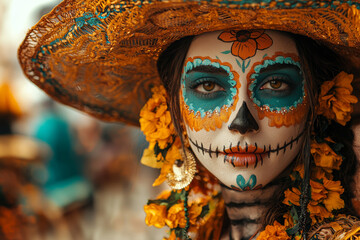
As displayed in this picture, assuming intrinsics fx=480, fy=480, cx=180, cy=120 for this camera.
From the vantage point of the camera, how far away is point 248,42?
1923mm

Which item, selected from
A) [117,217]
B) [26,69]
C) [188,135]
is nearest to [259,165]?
[188,135]

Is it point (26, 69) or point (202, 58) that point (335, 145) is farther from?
point (26, 69)

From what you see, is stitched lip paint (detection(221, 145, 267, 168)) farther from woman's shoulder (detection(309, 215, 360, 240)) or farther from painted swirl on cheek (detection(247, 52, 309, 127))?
woman's shoulder (detection(309, 215, 360, 240))

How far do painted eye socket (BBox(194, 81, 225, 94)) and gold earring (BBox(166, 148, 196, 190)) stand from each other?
36cm

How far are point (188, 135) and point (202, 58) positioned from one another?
0.35 metres

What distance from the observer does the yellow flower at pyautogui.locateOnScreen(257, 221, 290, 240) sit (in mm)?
1989

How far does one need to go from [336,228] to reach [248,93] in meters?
0.64

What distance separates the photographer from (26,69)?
2.35 meters

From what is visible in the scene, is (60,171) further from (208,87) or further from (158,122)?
(208,87)

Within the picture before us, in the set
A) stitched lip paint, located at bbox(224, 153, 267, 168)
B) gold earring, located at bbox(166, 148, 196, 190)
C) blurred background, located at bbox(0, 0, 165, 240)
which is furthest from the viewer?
blurred background, located at bbox(0, 0, 165, 240)

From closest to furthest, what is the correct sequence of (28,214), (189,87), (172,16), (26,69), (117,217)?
(172,16) < (189,87) < (26,69) < (28,214) < (117,217)

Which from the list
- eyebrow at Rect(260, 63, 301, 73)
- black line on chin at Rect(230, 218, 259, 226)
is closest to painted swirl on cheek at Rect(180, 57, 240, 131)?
eyebrow at Rect(260, 63, 301, 73)

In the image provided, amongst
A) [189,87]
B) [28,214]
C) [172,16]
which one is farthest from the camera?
[28,214]

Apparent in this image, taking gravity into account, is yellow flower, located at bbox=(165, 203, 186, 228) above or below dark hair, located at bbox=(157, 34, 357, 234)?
below
